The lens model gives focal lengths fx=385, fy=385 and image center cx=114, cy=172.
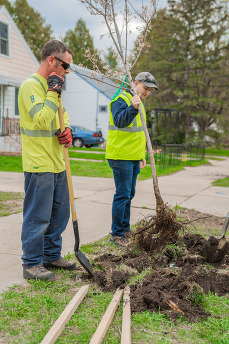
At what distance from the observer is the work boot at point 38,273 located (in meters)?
3.36

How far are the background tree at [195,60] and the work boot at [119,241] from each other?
24.7 meters

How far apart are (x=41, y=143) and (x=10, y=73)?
52.7 ft

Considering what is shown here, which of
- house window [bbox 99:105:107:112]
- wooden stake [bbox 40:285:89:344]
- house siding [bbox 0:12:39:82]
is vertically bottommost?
wooden stake [bbox 40:285:89:344]

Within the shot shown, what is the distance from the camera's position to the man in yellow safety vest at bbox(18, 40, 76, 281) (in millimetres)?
3256

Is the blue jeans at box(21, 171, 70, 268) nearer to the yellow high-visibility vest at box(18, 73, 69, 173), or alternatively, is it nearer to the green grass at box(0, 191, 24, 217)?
the yellow high-visibility vest at box(18, 73, 69, 173)

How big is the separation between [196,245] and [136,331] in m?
1.92

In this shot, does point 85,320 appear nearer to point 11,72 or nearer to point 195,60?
point 11,72

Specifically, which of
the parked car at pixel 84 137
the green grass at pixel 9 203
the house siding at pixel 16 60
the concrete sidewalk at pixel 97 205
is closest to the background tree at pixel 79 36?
the parked car at pixel 84 137

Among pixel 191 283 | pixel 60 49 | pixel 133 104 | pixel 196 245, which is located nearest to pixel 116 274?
pixel 191 283

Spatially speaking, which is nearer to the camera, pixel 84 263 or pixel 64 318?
pixel 64 318

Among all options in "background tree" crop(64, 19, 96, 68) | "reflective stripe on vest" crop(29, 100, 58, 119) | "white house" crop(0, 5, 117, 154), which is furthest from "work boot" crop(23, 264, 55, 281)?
"background tree" crop(64, 19, 96, 68)

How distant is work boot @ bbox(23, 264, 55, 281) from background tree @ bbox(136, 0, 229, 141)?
2595 centimetres

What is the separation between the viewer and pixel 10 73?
1823 centimetres

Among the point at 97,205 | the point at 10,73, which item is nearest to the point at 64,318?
the point at 97,205
